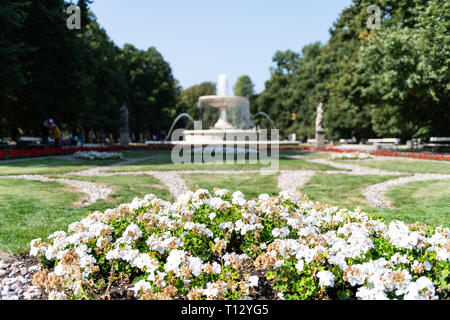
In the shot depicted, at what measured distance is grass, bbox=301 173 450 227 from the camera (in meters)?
5.26

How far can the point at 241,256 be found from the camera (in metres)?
2.91

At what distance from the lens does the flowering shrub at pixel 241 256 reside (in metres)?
2.46

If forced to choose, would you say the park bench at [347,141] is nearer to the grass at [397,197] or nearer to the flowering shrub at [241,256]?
the grass at [397,197]

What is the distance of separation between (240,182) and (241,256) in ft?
18.8

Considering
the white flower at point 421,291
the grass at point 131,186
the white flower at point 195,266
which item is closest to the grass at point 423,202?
the white flower at point 421,291

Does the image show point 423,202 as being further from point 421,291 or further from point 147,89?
point 147,89

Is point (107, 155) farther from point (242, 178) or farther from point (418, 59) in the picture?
point (418, 59)

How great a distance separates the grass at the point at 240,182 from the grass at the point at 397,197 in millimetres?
901

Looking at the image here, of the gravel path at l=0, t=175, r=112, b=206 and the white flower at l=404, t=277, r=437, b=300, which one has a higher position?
the white flower at l=404, t=277, r=437, b=300

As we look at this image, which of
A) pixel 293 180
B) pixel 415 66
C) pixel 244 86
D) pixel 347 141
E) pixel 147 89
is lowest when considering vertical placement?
pixel 293 180

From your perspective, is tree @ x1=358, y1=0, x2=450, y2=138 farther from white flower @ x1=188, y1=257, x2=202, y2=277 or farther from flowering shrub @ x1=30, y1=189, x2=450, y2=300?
white flower @ x1=188, y1=257, x2=202, y2=277

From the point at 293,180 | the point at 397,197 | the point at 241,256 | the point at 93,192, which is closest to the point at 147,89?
the point at 293,180

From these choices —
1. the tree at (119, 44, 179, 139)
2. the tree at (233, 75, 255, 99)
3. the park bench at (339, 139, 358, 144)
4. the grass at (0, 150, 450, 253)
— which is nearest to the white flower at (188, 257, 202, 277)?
the grass at (0, 150, 450, 253)

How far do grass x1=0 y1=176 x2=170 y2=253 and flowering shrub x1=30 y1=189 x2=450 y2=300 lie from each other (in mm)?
1049
